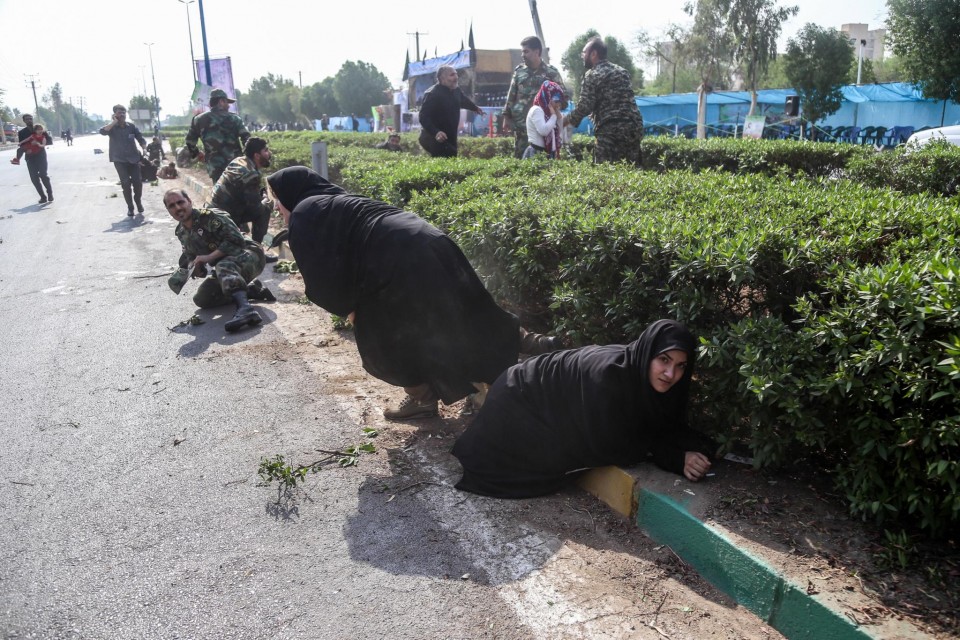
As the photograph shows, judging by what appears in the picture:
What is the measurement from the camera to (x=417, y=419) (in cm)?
436

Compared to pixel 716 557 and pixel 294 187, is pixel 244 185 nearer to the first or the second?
pixel 294 187

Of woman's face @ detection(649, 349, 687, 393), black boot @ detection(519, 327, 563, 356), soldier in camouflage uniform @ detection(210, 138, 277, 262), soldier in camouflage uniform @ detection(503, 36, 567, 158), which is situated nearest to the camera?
woman's face @ detection(649, 349, 687, 393)

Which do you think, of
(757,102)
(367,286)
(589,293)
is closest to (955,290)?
(589,293)

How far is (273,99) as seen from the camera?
104m

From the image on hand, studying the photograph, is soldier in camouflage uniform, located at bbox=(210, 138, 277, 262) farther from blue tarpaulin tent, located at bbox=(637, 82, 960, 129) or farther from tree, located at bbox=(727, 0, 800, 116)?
tree, located at bbox=(727, 0, 800, 116)

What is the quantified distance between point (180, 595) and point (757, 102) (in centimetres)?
3134

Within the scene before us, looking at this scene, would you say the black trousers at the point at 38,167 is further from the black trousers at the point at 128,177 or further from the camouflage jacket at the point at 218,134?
the camouflage jacket at the point at 218,134

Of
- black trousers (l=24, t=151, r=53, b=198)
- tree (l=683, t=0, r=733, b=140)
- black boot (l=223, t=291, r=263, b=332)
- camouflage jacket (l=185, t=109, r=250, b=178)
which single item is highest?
tree (l=683, t=0, r=733, b=140)

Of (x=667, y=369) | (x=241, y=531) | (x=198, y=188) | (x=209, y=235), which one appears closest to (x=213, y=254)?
(x=209, y=235)

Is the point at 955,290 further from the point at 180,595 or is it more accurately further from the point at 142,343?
the point at 142,343

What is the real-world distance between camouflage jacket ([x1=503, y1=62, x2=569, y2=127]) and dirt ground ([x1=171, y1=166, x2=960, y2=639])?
6.00m

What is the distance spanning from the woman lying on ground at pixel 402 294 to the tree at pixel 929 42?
1890 centimetres

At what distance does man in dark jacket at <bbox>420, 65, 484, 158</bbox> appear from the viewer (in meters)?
9.04

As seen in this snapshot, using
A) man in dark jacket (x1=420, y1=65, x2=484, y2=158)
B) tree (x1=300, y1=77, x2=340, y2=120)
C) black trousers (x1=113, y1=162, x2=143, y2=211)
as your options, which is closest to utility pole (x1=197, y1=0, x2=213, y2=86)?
black trousers (x1=113, y1=162, x2=143, y2=211)
